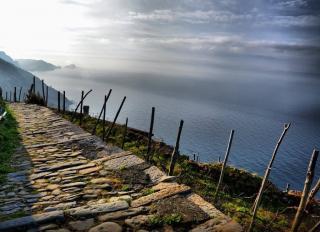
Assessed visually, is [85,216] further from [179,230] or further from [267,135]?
[267,135]

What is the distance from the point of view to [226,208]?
680 cm

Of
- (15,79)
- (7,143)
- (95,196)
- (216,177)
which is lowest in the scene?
(15,79)

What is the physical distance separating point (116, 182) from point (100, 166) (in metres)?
1.35

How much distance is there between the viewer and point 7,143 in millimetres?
10742

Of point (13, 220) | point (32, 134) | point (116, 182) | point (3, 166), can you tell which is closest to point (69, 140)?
point (32, 134)

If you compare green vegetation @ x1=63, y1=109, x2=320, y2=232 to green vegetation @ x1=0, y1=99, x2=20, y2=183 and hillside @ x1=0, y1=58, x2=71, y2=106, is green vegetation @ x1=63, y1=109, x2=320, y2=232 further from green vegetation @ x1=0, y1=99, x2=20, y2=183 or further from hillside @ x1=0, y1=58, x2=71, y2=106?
hillside @ x1=0, y1=58, x2=71, y2=106

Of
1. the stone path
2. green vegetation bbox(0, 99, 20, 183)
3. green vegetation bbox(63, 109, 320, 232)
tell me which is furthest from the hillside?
the stone path

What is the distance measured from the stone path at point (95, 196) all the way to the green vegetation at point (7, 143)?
0.23m

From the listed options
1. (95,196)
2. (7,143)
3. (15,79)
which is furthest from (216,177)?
(15,79)

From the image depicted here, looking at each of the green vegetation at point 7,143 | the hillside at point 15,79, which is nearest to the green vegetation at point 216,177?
the green vegetation at point 7,143

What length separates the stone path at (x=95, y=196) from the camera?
16.3 feet

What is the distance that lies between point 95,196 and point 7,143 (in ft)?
20.0

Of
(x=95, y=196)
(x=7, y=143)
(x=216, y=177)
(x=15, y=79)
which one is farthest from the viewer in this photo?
(x=15, y=79)

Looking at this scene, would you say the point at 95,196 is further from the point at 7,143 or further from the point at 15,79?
the point at 15,79
